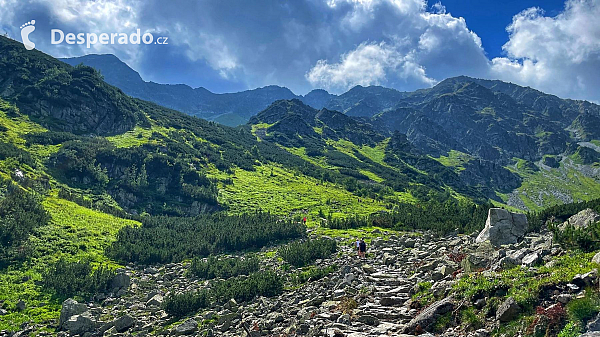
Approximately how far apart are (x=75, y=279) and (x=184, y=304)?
1197cm

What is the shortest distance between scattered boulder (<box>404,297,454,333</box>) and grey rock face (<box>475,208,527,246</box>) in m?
10.7

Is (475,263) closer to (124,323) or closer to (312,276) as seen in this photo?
(312,276)

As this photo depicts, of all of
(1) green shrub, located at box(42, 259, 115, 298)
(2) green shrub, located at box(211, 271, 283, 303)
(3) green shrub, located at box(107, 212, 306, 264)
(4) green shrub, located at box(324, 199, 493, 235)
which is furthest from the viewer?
(4) green shrub, located at box(324, 199, 493, 235)

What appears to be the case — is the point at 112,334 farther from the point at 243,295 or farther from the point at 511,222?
the point at 511,222

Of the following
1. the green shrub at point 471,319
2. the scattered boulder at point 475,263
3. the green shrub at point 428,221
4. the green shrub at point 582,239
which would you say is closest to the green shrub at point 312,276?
the scattered boulder at point 475,263

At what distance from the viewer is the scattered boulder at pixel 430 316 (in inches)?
433

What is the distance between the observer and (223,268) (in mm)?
31328

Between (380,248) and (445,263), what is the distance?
11.5m

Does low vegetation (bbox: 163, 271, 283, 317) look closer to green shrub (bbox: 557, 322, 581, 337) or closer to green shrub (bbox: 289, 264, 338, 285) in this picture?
green shrub (bbox: 289, 264, 338, 285)

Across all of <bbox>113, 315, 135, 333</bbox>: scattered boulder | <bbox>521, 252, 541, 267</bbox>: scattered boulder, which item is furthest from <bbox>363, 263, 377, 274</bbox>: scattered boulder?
<bbox>113, 315, 135, 333</bbox>: scattered boulder

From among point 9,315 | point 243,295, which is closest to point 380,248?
point 243,295

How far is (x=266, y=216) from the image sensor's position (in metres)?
58.4

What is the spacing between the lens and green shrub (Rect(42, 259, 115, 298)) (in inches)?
1019

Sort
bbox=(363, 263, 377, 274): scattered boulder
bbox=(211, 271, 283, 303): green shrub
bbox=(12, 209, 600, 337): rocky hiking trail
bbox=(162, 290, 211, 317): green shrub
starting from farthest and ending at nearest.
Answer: bbox=(211, 271, 283, 303): green shrub, bbox=(162, 290, 211, 317): green shrub, bbox=(363, 263, 377, 274): scattered boulder, bbox=(12, 209, 600, 337): rocky hiking trail
